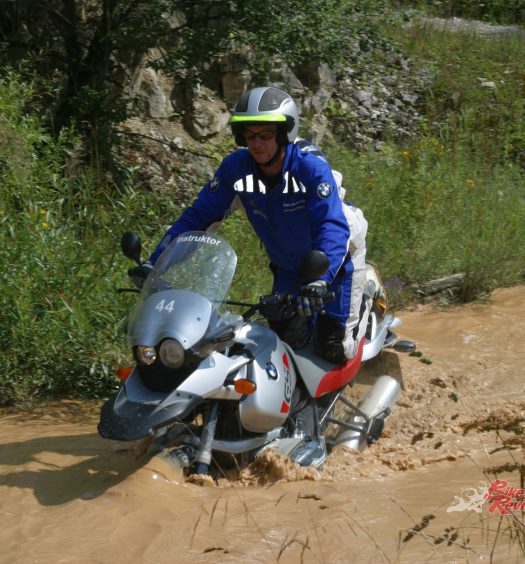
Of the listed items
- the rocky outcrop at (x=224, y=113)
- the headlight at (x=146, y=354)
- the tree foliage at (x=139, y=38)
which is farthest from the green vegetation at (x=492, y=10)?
the headlight at (x=146, y=354)

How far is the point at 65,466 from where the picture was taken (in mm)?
5125

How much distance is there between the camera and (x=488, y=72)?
15.2m

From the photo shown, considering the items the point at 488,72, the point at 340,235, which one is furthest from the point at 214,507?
the point at 488,72

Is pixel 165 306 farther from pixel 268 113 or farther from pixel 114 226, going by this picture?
pixel 114 226

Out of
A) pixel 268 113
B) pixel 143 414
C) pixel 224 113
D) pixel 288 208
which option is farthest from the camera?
pixel 224 113

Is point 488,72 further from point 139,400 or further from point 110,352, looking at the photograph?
point 139,400

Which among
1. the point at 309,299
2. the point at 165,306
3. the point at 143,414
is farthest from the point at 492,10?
the point at 143,414

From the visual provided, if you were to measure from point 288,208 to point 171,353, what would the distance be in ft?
4.12

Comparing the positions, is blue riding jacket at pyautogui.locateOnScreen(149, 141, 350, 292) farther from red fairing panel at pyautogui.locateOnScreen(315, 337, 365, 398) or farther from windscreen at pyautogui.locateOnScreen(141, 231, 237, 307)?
red fairing panel at pyautogui.locateOnScreen(315, 337, 365, 398)

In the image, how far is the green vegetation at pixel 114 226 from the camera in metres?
6.38

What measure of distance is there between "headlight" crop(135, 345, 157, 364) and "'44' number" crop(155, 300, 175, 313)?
0.66 ft

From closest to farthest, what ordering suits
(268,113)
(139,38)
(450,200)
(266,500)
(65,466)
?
(266,500) < (268,113) < (65,466) < (139,38) < (450,200)

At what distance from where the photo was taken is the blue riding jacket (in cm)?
509

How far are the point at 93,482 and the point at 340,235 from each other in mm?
1790
